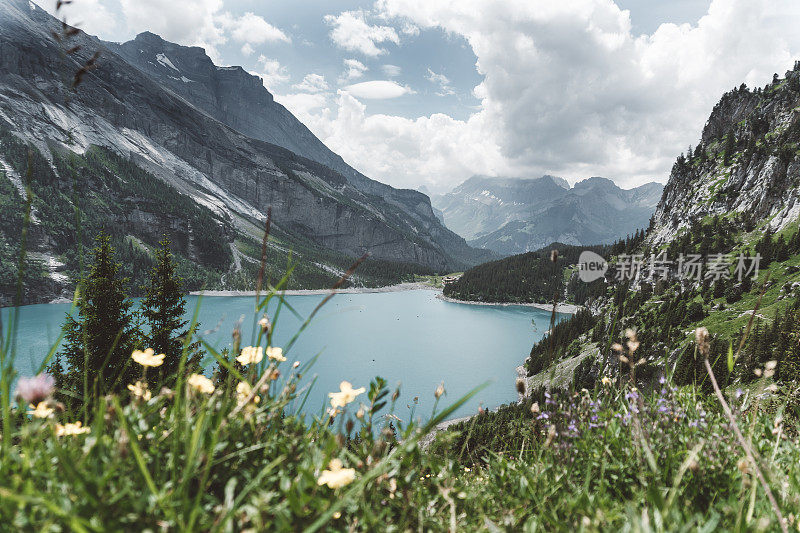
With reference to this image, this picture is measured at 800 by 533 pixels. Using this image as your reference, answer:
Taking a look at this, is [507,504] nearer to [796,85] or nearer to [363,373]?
[363,373]

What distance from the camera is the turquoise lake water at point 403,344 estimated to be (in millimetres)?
59812

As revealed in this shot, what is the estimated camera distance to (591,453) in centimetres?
210

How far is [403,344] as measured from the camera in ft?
291

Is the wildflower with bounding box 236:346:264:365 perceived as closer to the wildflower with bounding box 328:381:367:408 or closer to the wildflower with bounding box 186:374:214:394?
the wildflower with bounding box 186:374:214:394

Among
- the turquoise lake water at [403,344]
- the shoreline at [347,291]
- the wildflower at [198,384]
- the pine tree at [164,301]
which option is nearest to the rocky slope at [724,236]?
the turquoise lake water at [403,344]

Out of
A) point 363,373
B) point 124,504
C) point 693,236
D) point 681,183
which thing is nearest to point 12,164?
point 363,373

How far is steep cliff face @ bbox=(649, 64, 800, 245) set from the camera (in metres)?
70.2

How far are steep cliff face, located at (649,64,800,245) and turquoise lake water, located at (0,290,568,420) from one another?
48.8m

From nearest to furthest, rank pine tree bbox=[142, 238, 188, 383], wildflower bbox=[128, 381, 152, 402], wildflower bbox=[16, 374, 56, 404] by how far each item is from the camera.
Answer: wildflower bbox=[16, 374, 56, 404]
wildflower bbox=[128, 381, 152, 402]
pine tree bbox=[142, 238, 188, 383]

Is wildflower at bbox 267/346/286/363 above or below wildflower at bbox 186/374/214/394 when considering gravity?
above

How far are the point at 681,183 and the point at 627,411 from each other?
132307 millimetres

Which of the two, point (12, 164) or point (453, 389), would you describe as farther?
point (12, 164)

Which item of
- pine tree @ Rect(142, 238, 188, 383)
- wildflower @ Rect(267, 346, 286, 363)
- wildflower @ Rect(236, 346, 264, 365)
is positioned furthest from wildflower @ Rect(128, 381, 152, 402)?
pine tree @ Rect(142, 238, 188, 383)

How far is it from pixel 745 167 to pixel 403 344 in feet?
Answer: 289
